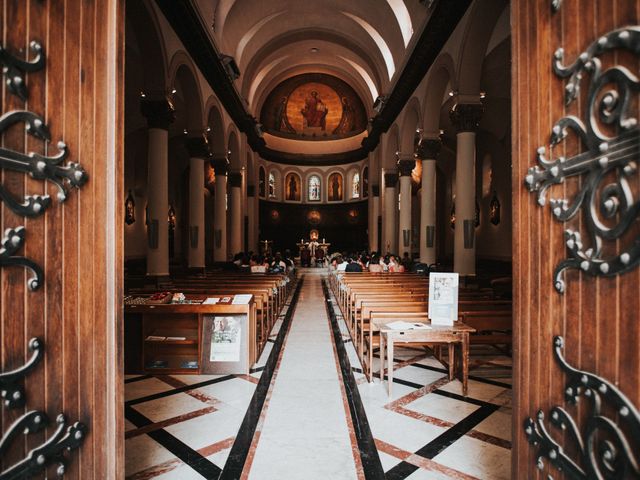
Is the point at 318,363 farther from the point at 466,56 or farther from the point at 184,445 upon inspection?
the point at 466,56

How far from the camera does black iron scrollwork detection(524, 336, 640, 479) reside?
3.95 ft

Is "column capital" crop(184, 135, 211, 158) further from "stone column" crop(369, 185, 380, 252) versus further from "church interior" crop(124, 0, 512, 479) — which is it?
"stone column" crop(369, 185, 380, 252)

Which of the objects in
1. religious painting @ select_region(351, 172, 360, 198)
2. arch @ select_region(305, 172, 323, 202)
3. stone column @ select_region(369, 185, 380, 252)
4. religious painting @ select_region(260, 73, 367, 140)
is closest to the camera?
stone column @ select_region(369, 185, 380, 252)

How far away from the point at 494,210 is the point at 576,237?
17988 mm

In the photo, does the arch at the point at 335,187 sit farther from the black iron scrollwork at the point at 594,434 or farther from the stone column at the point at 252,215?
the black iron scrollwork at the point at 594,434

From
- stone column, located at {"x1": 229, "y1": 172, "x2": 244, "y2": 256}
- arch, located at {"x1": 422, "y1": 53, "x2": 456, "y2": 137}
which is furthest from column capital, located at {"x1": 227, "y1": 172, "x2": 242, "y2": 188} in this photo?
arch, located at {"x1": 422, "y1": 53, "x2": 456, "y2": 137}

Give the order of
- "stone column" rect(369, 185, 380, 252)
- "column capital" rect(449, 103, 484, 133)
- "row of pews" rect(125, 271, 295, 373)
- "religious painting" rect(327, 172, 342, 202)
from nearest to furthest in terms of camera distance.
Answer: "row of pews" rect(125, 271, 295, 373) < "column capital" rect(449, 103, 484, 133) < "stone column" rect(369, 185, 380, 252) < "religious painting" rect(327, 172, 342, 202)

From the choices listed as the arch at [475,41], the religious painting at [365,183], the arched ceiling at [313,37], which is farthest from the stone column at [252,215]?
the arch at [475,41]

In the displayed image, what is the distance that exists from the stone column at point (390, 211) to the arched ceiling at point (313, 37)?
4583 mm

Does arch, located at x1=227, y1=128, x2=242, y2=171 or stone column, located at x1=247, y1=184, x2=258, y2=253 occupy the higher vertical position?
arch, located at x1=227, y1=128, x2=242, y2=171

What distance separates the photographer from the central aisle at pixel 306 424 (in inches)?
115

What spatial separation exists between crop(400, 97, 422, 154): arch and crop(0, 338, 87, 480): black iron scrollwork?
48.2 ft

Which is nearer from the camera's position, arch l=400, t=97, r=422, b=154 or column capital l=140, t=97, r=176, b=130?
column capital l=140, t=97, r=176, b=130

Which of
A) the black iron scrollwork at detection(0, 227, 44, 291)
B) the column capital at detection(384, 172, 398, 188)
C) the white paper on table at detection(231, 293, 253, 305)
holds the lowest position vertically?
the white paper on table at detection(231, 293, 253, 305)
